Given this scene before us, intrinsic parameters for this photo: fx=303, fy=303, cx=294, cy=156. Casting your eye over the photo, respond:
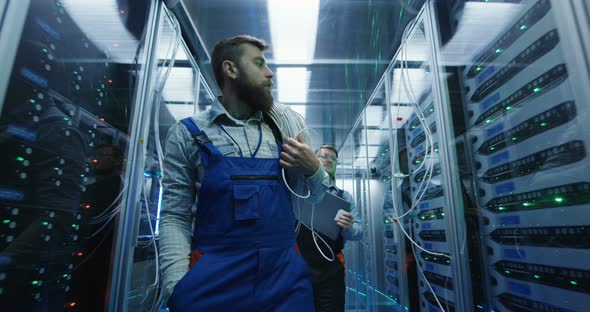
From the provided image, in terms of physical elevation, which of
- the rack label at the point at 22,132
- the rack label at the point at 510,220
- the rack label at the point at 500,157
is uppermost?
the rack label at the point at 500,157

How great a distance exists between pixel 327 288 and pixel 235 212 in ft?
5.12

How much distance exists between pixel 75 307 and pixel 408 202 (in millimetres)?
2667

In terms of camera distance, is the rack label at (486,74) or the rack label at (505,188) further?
the rack label at (486,74)

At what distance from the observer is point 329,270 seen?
2.39 meters

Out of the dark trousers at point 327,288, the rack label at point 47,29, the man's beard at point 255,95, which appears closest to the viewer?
the rack label at point 47,29

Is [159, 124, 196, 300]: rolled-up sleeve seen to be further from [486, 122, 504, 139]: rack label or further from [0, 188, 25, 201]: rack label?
[486, 122, 504, 139]: rack label

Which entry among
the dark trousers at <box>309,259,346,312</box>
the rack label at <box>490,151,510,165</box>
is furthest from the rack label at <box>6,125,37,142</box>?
the rack label at <box>490,151,510,165</box>

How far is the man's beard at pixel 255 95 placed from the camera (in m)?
1.34

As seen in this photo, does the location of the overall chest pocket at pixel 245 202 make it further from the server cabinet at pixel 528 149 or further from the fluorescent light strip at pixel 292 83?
the fluorescent light strip at pixel 292 83

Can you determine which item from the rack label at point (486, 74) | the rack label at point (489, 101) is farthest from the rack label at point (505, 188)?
the rack label at point (486, 74)

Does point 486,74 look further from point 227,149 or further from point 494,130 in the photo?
point 227,149

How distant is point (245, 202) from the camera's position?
111cm

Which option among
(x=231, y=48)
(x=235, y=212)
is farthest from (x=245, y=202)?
(x=231, y=48)

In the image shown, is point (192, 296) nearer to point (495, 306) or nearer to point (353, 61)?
point (495, 306)
